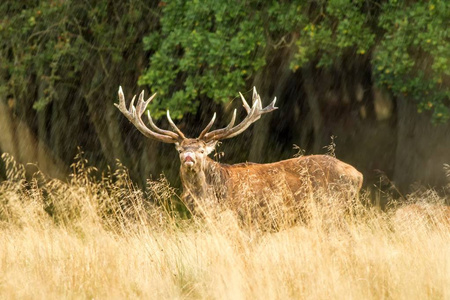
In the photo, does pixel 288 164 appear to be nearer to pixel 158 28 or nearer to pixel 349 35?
pixel 349 35

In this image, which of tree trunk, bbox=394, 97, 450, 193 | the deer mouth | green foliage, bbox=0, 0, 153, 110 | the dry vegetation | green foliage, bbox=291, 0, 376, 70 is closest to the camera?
the dry vegetation

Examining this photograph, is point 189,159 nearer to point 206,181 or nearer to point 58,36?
point 206,181

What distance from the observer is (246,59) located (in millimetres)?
13602

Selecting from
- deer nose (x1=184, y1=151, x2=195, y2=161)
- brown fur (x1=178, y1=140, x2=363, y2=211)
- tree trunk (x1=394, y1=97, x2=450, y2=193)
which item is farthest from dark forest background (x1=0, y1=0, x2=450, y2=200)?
deer nose (x1=184, y1=151, x2=195, y2=161)

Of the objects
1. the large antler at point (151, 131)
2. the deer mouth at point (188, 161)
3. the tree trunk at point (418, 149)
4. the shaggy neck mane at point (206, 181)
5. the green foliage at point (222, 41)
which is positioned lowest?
the tree trunk at point (418, 149)

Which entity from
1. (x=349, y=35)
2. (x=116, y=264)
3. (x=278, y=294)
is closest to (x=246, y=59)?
(x=349, y=35)

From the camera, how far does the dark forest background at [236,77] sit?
12852mm

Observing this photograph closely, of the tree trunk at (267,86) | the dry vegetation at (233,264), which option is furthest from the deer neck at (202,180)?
the tree trunk at (267,86)

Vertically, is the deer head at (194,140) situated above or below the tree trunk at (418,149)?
above

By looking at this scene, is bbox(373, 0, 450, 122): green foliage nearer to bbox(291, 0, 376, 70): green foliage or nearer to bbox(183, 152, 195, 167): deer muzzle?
bbox(291, 0, 376, 70): green foliage

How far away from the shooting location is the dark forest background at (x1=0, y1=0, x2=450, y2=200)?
12852mm

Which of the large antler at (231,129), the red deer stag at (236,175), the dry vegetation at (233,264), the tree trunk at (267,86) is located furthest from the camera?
the tree trunk at (267,86)

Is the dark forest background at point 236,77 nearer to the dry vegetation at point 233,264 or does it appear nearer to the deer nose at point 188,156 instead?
the deer nose at point 188,156

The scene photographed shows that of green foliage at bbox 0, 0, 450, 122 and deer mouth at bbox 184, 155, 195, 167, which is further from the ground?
green foliage at bbox 0, 0, 450, 122
